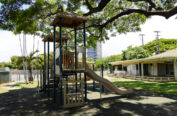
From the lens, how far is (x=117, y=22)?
1888 centimetres

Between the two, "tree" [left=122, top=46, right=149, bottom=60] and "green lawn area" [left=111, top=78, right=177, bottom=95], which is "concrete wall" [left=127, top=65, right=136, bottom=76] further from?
"green lawn area" [left=111, top=78, right=177, bottom=95]

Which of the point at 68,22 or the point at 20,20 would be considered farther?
the point at 20,20

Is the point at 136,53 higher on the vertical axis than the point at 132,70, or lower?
higher

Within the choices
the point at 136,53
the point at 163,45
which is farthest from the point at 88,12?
the point at 163,45

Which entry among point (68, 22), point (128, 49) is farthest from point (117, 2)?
point (128, 49)

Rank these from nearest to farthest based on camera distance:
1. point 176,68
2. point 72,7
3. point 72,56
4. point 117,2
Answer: point 72,56, point 72,7, point 117,2, point 176,68

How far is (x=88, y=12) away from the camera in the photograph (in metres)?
13.9

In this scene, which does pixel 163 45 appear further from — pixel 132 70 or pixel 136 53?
pixel 132 70

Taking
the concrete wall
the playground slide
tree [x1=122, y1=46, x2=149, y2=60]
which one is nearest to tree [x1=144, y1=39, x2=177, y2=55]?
tree [x1=122, y1=46, x2=149, y2=60]

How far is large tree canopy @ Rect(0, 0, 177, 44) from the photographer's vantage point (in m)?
11.4

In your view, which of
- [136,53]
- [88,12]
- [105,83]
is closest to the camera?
[105,83]

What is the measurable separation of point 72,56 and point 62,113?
322 cm

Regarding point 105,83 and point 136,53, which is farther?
point 136,53

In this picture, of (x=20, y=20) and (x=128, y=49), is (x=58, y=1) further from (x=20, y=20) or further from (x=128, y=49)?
(x=128, y=49)
